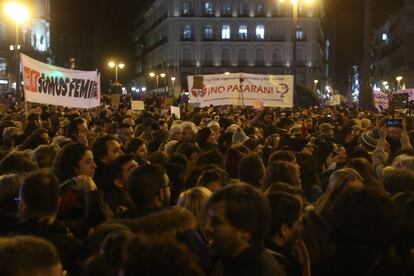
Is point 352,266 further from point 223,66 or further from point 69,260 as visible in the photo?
point 223,66

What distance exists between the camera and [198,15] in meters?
92.2

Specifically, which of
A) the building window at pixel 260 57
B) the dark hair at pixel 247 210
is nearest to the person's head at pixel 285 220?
the dark hair at pixel 247 210

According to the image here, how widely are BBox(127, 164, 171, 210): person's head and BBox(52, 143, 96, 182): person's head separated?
131 centimetres

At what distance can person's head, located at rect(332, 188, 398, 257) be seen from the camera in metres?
3.85

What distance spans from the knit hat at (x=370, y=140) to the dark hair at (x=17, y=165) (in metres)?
5.36

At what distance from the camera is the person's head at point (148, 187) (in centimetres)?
457

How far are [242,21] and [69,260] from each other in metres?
89.7

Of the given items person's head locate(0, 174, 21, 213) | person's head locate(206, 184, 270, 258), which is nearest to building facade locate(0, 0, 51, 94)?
person's head locate(0, 174, 21, 213)

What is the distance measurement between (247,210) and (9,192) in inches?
87.8

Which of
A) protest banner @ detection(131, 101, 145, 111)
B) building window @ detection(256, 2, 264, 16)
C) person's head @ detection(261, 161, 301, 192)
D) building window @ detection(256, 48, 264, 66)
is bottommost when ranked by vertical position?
person's head @ detection(261, 161, 301, 192)

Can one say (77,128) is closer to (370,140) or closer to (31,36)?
(370,140)

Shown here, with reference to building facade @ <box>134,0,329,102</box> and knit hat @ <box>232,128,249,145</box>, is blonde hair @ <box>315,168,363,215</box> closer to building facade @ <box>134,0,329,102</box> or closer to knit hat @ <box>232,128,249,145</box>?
knit hat @ <box>232,128,249,145</box>

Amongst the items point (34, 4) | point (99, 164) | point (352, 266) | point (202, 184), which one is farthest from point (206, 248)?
point (34, 4)

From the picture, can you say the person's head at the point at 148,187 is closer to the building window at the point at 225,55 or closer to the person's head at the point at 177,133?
the person's head at the point at 177,133
